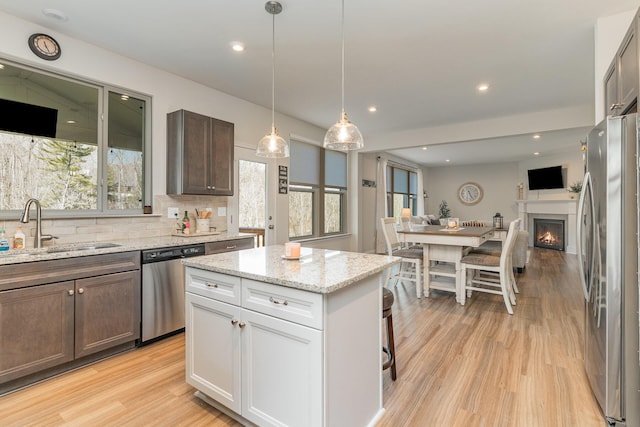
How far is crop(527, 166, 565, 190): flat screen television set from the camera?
28.0ft

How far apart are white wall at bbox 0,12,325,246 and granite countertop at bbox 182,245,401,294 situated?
194 centimetres

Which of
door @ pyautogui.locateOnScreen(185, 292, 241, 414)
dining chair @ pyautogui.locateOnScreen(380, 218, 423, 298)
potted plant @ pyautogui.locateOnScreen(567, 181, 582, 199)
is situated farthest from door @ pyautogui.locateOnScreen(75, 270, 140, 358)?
potted plant @ pyautogui.locateOnScreen(567, 181, 582, 199)

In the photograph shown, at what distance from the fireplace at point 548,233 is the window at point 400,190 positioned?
354cm

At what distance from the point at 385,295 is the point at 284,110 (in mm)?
3644

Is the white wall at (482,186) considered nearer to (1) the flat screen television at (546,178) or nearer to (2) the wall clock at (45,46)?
(1) the flat screen television at (546,178)

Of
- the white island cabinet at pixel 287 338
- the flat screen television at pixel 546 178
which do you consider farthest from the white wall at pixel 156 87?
the flat screen television at pixel 546 178

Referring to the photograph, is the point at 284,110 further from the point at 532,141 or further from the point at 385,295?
the point at 532,141

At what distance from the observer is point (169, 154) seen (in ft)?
11.3

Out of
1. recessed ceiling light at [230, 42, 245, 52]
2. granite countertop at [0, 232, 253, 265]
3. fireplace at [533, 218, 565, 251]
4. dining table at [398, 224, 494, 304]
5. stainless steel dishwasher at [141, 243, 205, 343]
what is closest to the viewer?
granite countertop at [0, 232, 253, 265]

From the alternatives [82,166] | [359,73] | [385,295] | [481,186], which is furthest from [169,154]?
[481,186]

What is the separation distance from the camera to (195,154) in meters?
3.44

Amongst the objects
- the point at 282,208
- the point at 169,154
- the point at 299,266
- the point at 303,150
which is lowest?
the point at 299,266

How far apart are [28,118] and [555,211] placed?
1069 centimetres

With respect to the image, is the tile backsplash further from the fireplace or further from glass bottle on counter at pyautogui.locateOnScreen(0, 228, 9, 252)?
the fireplace
